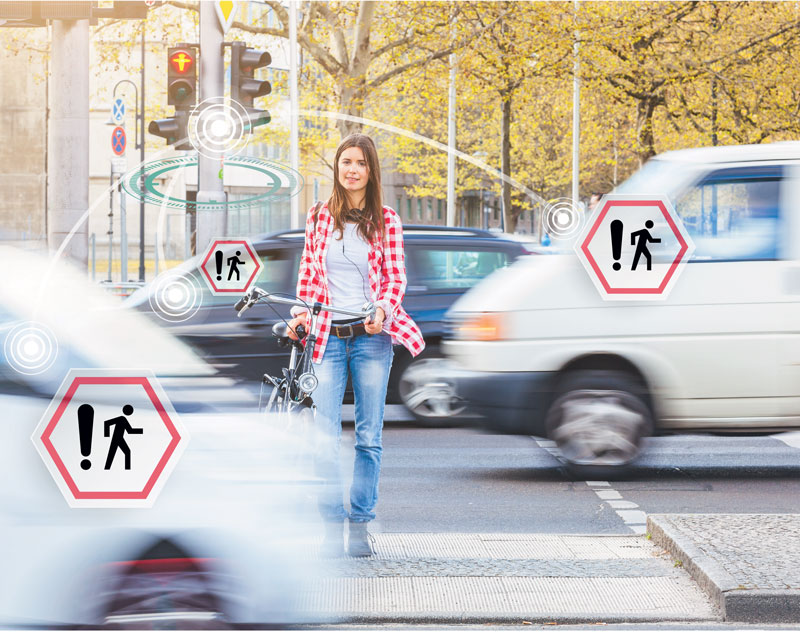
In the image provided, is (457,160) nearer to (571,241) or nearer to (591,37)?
(591,37)

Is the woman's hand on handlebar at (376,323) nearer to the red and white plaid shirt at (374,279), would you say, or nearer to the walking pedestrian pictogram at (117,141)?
the red and white plaid shirt at (374,279)

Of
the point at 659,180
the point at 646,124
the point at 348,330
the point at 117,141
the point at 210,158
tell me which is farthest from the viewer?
the point at 117,141

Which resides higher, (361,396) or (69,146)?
(69,146)

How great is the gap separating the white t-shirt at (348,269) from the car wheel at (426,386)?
5.04 meters

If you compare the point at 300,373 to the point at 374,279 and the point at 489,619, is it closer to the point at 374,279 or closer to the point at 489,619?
the point at 374,279

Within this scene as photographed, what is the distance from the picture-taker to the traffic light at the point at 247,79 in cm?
1314

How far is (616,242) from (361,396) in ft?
9.39

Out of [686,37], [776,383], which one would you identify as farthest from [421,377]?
[686,37]

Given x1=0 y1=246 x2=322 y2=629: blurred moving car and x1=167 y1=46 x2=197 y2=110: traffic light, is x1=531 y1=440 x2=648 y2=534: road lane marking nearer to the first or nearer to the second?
x1=0 y1=246 x2=322 y2=629: blurred moving car

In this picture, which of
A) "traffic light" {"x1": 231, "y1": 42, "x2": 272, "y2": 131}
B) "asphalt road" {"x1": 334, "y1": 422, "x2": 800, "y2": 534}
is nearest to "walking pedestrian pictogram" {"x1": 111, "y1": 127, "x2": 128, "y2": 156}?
"traffic light" {"x1": 231, "y1": 42, "x2": 272, "y2": 131}

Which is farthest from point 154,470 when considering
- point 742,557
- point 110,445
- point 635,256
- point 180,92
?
point 180,92

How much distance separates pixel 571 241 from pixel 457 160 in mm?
45633

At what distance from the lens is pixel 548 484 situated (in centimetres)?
814

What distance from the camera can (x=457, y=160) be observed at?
53.7 meters
